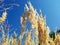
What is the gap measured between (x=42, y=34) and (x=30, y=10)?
0.37 metres

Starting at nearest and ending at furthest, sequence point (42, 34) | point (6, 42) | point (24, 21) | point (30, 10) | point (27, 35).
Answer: point (42, 34) → point (30, 10) → point (24, 21) → point (27, 35) → point (6, 42)

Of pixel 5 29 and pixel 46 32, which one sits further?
pixel 5 29

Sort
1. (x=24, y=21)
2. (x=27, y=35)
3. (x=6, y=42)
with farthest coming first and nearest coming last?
(x=6, y=42) < (x=27, y=35) < (x=24, y=21)

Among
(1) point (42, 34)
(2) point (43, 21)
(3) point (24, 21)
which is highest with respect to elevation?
(3) point (24, 21)

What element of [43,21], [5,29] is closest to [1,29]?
[5,29]

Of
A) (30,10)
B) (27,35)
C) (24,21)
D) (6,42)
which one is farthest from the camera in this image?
(6,42)

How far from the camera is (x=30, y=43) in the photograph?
2137 millimetres

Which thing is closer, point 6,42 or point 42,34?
point 42,34

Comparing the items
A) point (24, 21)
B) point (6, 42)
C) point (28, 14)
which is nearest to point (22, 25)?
point (24, 21)

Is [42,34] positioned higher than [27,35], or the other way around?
[27,35]

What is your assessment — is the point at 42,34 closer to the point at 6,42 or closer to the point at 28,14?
the point at 28,14

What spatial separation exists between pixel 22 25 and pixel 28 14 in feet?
0.61

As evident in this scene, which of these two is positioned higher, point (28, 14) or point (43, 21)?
point (28, 14)

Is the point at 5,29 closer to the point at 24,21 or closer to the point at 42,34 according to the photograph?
the point at 24,21
